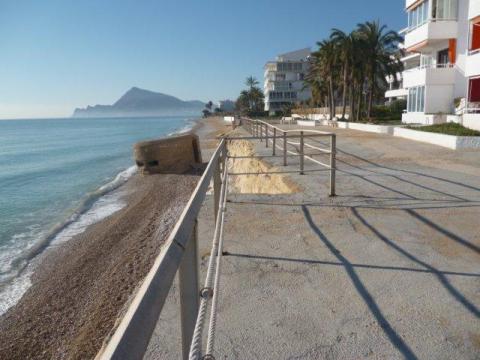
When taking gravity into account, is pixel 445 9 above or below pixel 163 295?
above

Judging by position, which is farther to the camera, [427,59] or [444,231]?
[427,59]

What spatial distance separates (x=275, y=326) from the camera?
333 centimetres

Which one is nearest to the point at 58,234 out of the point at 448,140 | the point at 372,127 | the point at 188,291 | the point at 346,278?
the point at 346,278

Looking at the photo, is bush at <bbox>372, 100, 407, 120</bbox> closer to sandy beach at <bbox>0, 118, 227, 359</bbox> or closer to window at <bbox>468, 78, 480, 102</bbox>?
window at <bbox>468, 78, 480, 102</bbox>

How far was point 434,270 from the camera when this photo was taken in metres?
4.32

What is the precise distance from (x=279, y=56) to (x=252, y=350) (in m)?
126

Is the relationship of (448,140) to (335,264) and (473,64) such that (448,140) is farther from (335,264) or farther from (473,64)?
(335,264)

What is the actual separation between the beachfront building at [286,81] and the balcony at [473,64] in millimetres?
94726

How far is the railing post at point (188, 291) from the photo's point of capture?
6.54ft

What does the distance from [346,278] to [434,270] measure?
92 centimetres

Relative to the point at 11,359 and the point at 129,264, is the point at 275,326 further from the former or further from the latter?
the point at 129,264

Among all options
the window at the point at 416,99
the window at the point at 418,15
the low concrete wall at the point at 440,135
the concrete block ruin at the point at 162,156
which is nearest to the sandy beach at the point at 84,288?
the concrete block ruin at the point at 162,156

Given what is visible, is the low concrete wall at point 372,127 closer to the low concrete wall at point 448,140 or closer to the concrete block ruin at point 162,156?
the low concrete wall at point 448,140

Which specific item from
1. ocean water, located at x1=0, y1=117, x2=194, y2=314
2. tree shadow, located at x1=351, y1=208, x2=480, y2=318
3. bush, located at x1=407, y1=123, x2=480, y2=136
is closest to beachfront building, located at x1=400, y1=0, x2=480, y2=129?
bush, located at x1=407, y1=123, x2=480, y2=136
